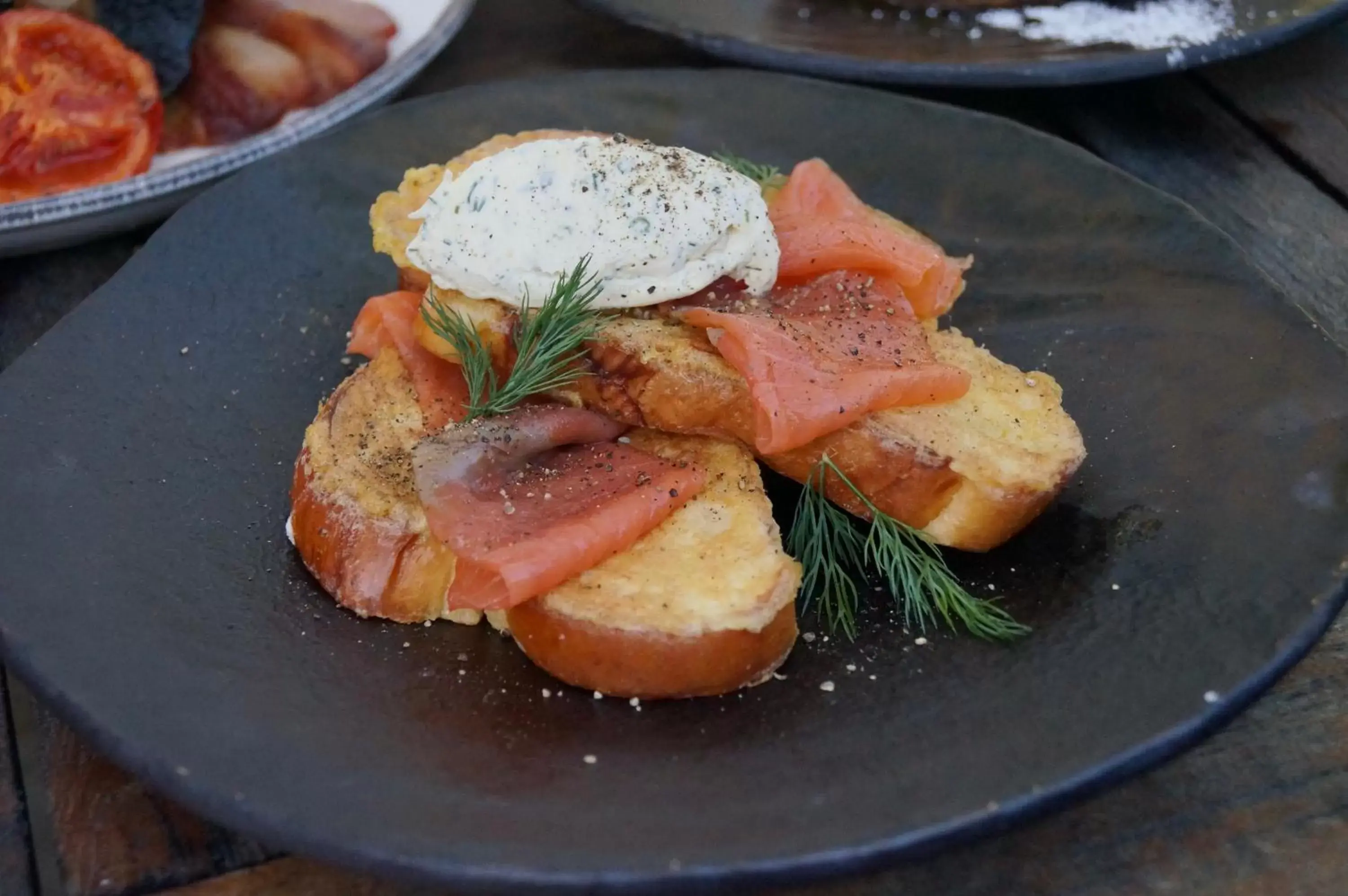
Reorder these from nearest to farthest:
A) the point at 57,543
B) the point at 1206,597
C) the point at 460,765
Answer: the point at 460,765 < the point at 1206,597 < the point at 57,543

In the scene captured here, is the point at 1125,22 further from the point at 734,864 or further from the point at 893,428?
the point at 734,864

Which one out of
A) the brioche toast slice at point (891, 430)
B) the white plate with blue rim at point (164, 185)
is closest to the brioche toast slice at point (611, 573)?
the brioche toast slice at point (891, 430)

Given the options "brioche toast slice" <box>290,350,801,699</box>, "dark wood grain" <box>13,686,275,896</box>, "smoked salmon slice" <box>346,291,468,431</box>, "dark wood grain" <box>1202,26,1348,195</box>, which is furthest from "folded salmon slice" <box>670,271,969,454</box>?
"dark wood grain" <box>1202,26,1348,195</box>

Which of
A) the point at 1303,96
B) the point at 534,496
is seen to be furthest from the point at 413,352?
the point at 1303,96

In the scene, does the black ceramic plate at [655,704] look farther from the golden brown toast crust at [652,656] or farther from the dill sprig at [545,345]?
the dill sprig at [545,345]

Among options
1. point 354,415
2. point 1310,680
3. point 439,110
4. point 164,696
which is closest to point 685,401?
point 354,415

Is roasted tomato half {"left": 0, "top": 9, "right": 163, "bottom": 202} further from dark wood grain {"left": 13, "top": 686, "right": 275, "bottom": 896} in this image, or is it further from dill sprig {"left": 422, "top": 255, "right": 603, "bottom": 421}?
dark wood grain {"left": 13, "top": 686, "right": 275, "bottom": 896}

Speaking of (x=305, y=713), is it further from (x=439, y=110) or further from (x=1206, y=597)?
(x=439, y=110)

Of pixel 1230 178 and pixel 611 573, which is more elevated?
pixel 1230 178
